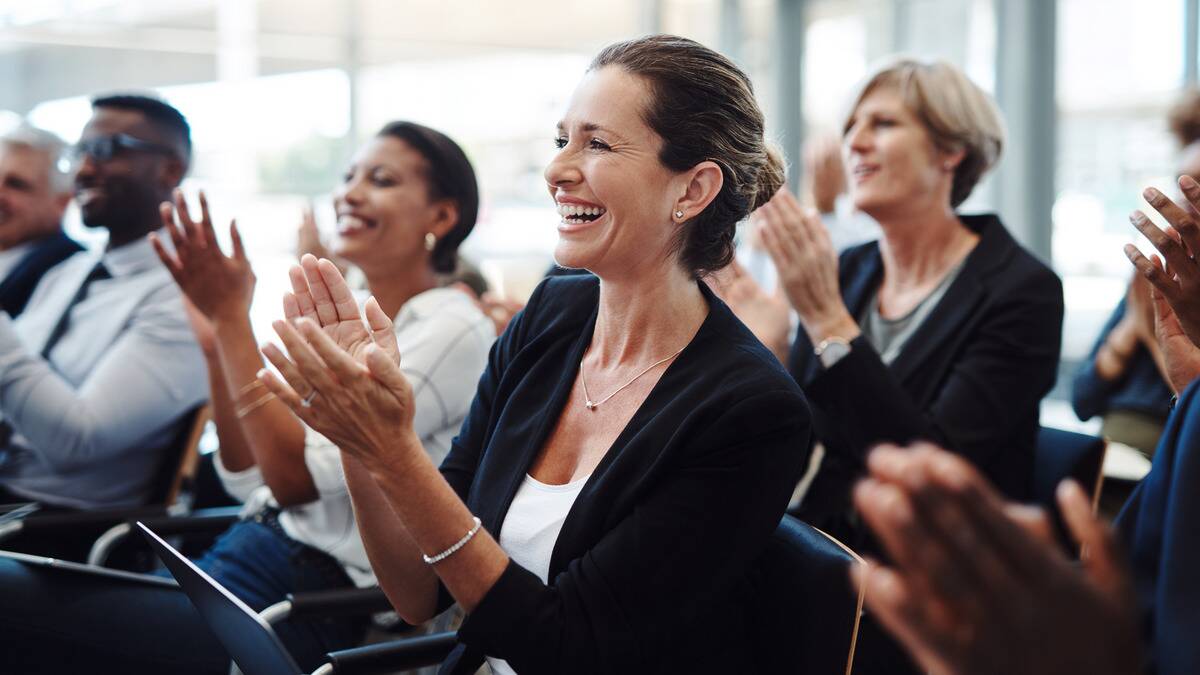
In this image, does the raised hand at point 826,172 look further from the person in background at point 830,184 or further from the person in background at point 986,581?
the person in background at point 986,581

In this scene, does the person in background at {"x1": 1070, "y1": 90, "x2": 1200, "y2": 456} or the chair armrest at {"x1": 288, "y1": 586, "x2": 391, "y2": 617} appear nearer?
the chair armrest at {"x1": 288, "y1": 586, "x2": 391, "y2": 617}

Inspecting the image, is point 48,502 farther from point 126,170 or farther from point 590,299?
point 590,299

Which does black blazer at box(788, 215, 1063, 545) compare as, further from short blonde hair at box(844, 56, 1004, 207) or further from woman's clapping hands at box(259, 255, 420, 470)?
woman's clapping hands at box(259, 255, 420, 470)

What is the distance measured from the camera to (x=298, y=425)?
6.88 feet

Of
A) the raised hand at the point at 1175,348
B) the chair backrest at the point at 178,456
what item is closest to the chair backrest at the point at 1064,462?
the raised hand at the point at 1175,348

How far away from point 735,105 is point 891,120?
103 centimetres

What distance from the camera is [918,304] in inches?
93.7

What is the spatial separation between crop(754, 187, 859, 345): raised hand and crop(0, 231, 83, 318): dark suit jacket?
2110 millimetres

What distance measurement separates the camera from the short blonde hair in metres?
2.44

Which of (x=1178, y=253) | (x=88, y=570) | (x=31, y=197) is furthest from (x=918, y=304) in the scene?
(x=31, y=197)

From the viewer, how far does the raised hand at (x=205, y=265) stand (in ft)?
6.79

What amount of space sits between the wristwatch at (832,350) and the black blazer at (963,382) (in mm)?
13

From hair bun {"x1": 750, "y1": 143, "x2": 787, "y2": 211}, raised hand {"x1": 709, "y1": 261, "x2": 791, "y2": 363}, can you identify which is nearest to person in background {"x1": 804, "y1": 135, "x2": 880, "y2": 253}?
raised hand {"x1": 709, "y1": 261, "x2": 791, "y2": 363}

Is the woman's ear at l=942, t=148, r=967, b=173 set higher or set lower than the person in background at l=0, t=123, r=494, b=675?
higher
